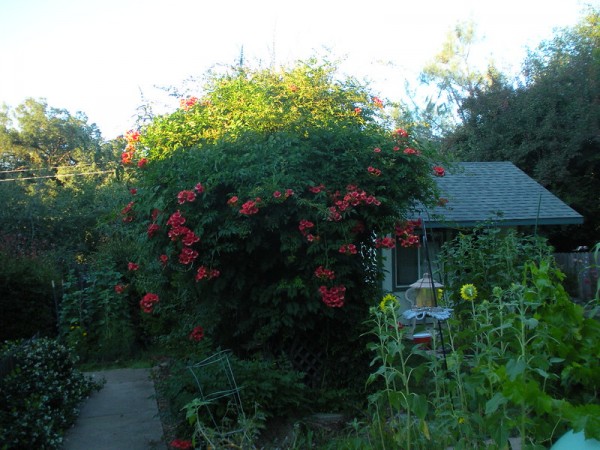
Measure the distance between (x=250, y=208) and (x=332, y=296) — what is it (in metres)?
1.16

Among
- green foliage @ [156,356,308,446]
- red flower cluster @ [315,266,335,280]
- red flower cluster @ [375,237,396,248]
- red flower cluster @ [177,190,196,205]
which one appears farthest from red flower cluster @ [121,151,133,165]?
red flower cluster @ [375,237,396,248]

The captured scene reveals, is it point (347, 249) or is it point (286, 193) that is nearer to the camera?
point (286, 193)

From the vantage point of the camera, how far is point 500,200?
47.3ft

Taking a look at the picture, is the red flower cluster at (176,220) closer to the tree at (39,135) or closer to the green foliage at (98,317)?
the green foliage at (98,317)

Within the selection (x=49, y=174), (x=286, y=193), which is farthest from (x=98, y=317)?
(x=49, y=174)

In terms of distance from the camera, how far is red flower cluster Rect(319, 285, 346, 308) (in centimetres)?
602

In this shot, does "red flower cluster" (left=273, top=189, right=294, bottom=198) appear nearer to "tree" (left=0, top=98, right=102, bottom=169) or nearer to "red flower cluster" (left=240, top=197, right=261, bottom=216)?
"red flower cluster" (left=240, top=197, right=261, bottom=216)

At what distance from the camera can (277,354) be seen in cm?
673

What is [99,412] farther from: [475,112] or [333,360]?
[475,112]

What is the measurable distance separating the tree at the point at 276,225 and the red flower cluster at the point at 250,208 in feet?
0.04

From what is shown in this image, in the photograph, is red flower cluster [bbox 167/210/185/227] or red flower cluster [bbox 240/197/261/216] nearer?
red flower cluster [bbox 240/197/261/216]

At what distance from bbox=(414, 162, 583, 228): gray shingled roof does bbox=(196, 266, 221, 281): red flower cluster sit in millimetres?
7460

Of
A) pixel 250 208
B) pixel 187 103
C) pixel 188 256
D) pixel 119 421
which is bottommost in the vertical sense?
pixel 119 421

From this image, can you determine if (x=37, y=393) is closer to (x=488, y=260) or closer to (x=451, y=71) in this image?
(x=488, y=260)
